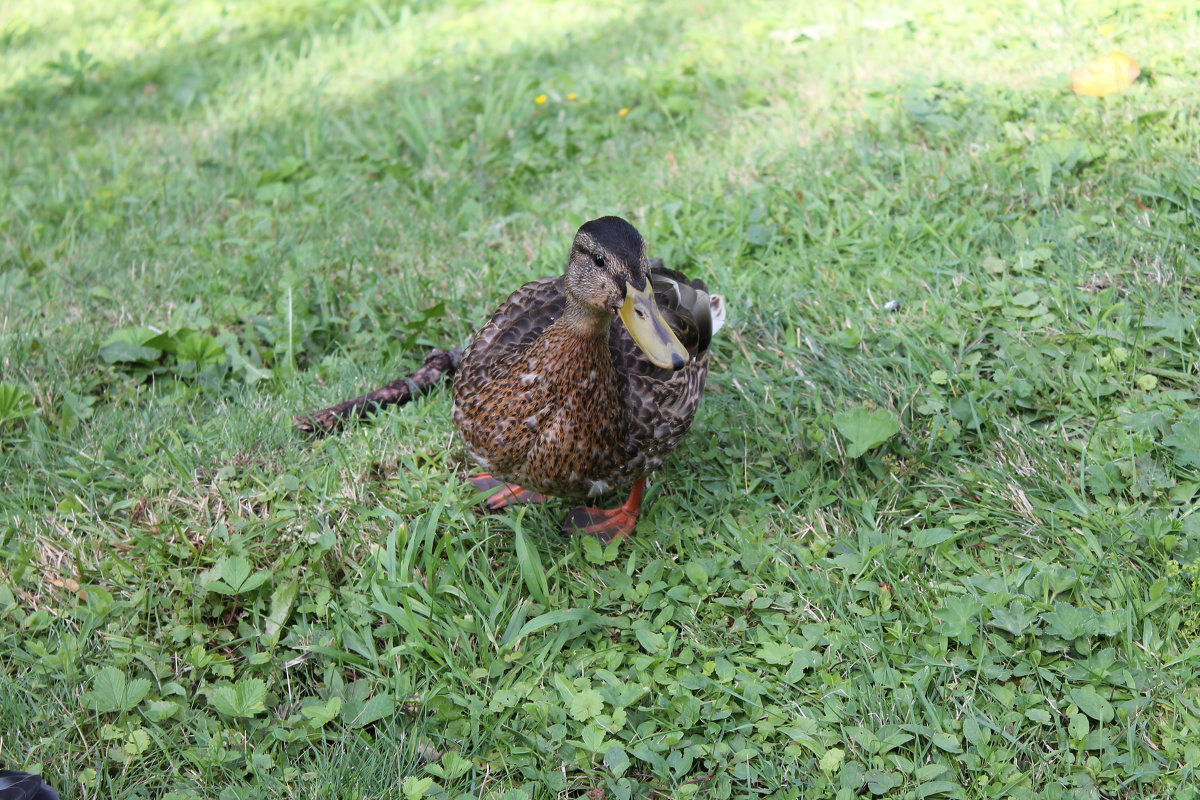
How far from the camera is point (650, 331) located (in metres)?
2.45

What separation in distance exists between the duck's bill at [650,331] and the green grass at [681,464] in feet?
2.20

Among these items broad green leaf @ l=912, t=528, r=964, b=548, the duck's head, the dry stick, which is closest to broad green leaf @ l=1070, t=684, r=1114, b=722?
broad green leaf @ l=912, t=528, r=964, b=548

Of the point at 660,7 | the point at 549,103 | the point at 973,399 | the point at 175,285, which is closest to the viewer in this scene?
the point at 973,399

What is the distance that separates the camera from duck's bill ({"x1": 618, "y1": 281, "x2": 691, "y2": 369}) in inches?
95.1

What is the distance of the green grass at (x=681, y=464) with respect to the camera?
235cm

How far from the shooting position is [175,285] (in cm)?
418

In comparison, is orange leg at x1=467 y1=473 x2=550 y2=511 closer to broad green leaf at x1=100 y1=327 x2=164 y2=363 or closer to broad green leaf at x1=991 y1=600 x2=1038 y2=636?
broad green leaf at x1=991 y1=600 x2=1038 y2=636

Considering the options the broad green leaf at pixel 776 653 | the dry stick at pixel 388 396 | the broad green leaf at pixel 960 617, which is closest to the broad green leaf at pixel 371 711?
the broad green leaf at pixel 776 653

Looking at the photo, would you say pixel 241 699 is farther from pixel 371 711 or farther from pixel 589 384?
pixel 589 384

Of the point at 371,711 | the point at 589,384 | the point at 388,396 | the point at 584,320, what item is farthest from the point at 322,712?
the point at 388,396

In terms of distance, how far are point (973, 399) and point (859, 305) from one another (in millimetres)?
619

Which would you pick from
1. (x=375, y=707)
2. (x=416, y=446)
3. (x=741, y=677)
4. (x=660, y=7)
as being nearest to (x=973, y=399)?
(x=741, y=677)

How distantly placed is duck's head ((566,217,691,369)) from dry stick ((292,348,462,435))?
1070 mm

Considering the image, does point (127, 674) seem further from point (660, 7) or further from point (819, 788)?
point (660, 7)
